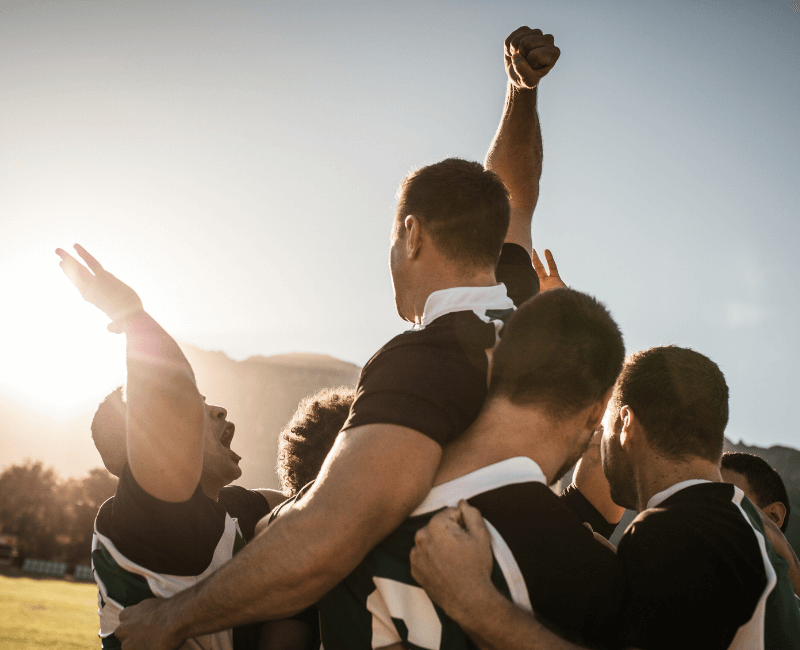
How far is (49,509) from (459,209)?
151 ft

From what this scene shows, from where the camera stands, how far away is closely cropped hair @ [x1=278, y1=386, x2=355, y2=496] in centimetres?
356

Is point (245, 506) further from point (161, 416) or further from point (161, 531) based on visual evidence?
point (161, 416)

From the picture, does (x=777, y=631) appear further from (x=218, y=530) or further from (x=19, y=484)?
(x=19, y=484)

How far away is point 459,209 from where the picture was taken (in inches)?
101

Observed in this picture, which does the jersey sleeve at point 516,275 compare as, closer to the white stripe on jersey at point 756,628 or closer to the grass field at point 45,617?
the white stripe on jersey at point 756,628

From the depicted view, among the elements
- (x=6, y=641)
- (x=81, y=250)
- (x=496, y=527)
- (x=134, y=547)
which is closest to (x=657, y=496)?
(x=496, y=527)

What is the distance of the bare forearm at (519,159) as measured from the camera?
405 cm

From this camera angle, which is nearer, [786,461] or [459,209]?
[459,209]

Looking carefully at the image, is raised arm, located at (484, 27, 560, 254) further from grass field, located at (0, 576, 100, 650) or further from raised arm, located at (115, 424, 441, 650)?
grass field, located at (0, 576, 100, 650)

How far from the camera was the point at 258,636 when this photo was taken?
241 centimetres

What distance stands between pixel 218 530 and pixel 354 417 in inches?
36.5

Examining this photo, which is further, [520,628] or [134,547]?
[134,547]

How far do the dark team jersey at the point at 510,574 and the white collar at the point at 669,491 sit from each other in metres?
0.58

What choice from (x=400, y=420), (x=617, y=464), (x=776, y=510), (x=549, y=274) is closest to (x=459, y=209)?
(x=400, y=420)
